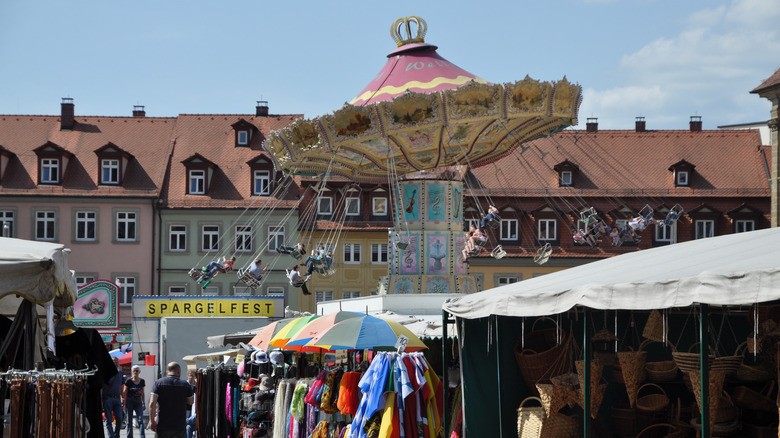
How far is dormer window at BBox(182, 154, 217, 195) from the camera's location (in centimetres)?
5444

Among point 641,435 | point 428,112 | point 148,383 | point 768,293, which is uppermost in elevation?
point 428,112

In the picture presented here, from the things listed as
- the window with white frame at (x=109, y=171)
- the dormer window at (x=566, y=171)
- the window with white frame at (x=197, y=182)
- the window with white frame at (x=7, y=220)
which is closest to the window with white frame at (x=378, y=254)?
the window with white frame at (x=197, y=182)

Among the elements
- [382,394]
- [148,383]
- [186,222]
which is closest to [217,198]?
[186,222]

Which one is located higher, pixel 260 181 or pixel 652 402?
pixel 260 181

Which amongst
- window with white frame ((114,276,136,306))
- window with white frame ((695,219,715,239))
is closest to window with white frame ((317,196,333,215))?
window with white frame ((114,276,136,306))

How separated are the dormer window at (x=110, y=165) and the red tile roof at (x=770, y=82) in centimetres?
2802

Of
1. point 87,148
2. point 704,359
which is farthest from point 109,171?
point 704,359

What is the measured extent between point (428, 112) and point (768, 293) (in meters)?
18.0

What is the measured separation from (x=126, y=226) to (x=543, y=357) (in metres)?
41.9

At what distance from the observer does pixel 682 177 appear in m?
57.0

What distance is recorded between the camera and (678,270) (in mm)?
9992

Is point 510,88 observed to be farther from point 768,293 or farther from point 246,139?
point 246,139

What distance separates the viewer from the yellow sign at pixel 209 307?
34.1m

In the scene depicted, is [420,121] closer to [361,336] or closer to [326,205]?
[361,336]
